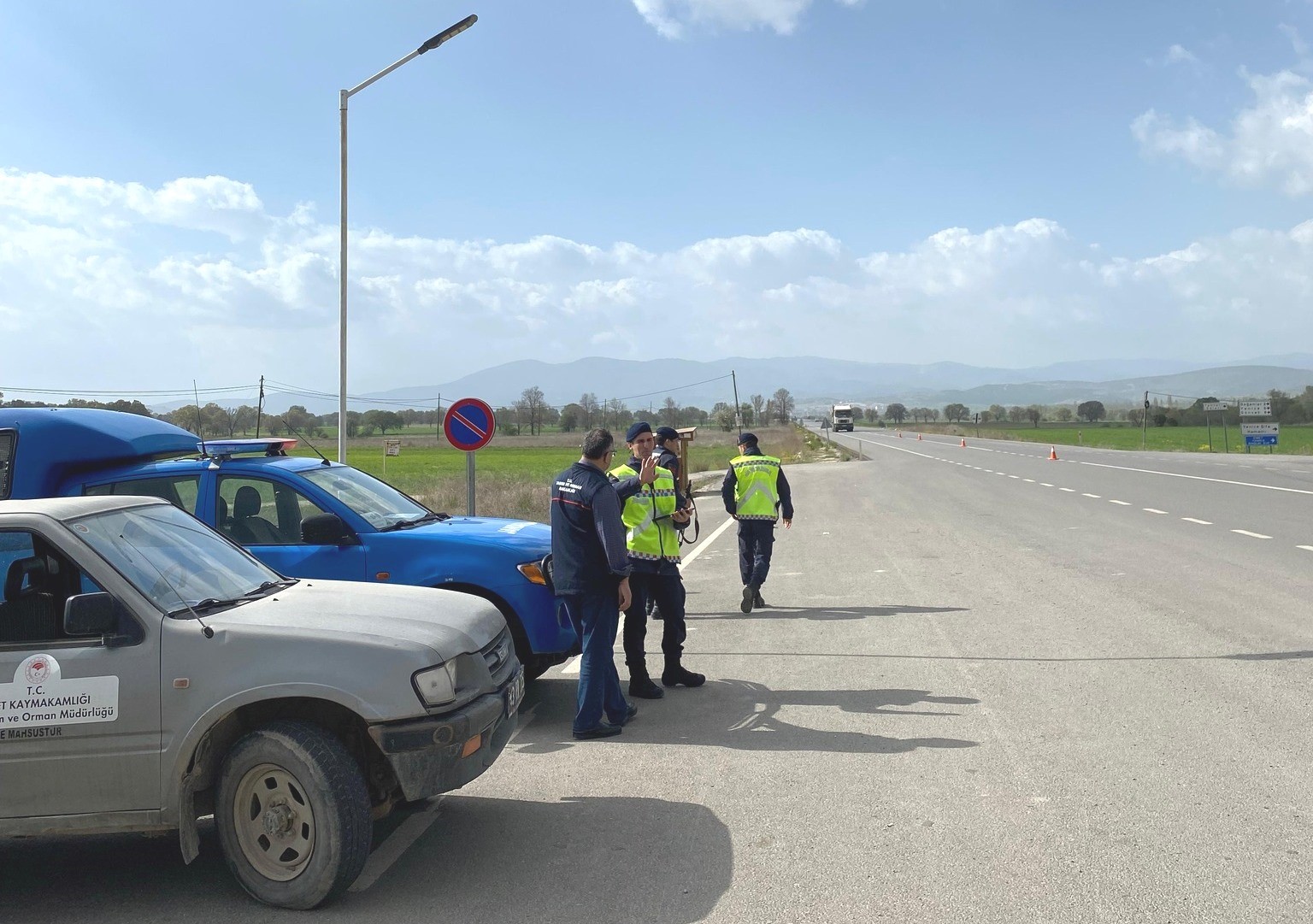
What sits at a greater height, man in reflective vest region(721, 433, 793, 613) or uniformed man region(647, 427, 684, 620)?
uniformed man region(647, 427, 684, 620)

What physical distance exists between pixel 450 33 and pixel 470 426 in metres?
5.59

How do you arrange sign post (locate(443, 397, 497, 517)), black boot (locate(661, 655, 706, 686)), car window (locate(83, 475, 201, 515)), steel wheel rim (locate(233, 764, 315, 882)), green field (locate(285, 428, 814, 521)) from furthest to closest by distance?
green field (locate(285, 428, 814, 521))
sign post (locate(443, 397, 497, 517))
black boot (locate(661, 655, 706, 686))
car window (locate(83, 475, 201, 515))
steel wheel rim (locate(233, 764, 315, 882))

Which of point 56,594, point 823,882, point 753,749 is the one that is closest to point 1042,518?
point 753,749

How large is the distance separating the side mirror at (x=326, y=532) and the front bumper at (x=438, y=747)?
2.60m

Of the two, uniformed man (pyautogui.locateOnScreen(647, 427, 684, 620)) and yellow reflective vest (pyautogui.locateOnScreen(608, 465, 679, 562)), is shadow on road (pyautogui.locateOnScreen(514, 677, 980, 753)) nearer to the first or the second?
yellow reflective vest (pyautogui.locateOnScreen(608, 465, 679, 562))

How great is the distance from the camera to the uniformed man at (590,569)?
21.4 feet

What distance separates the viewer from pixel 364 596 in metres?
5.11

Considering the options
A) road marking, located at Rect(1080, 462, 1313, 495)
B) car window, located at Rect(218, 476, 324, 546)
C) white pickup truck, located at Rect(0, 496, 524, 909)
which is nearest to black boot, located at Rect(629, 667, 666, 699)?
car window, located at Rect(218, 476, 324, 546)

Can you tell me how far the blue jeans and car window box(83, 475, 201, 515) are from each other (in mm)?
2744

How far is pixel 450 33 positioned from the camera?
46.4ft

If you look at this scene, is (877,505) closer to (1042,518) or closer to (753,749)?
(1042,518)

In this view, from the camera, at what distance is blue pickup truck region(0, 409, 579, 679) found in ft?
22.9

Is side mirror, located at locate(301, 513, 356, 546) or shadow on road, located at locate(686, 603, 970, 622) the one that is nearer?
side mirror, located at locate(301, 513, 356, 546)

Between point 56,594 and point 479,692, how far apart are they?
178cm
